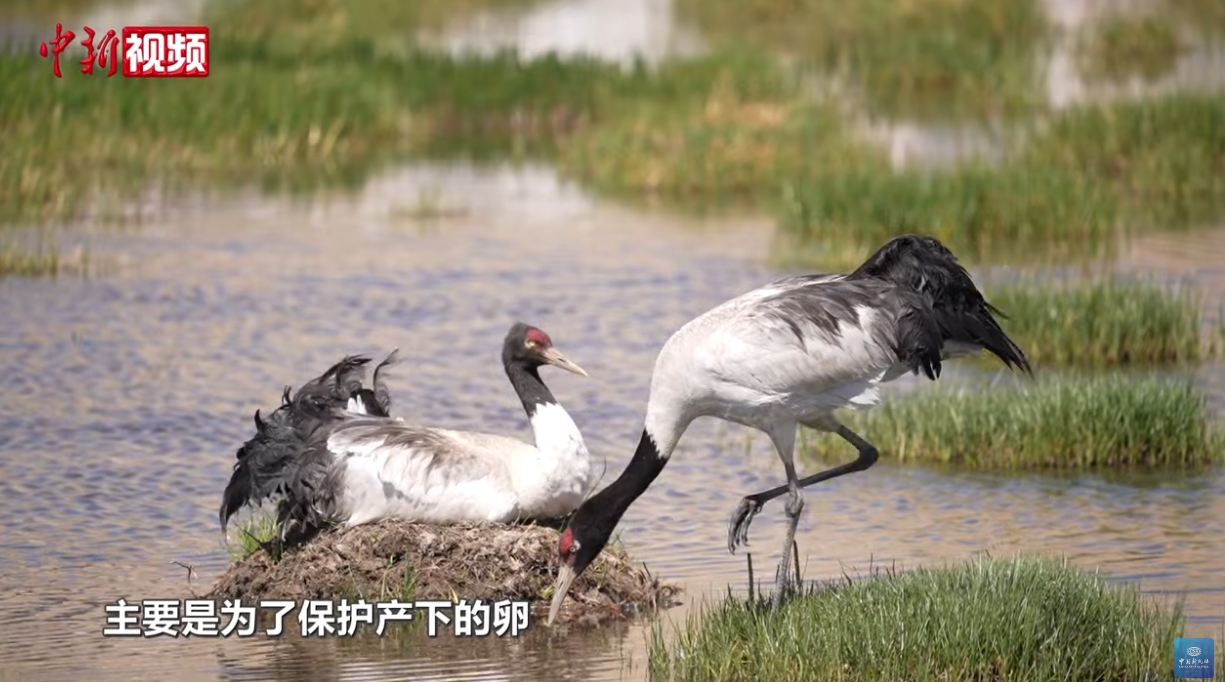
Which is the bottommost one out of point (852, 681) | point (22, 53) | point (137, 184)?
point (852, 681)

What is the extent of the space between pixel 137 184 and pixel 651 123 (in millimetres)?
5851

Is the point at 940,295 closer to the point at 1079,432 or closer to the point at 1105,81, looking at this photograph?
the point at 1079,432

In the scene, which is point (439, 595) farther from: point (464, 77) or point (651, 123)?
point (464, 77)

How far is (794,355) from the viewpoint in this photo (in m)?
9.29

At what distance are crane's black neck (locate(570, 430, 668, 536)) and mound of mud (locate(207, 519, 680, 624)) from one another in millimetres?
540

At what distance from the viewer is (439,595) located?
9586mm

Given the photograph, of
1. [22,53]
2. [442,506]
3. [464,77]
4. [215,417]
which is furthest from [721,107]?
[442,506]

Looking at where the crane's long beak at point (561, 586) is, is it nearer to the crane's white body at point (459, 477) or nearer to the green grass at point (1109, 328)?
the crane's white body at point (459, 477)

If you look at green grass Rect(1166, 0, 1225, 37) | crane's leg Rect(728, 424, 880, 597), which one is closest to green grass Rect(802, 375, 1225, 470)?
crane's leg Rect(728, 424, 880, 597)

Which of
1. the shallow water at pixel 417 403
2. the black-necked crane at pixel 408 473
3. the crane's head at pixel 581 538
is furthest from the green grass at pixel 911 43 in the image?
the crane's head at pixel 581 538

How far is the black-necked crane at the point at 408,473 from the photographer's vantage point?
32.3 ft

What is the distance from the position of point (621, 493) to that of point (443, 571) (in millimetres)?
954

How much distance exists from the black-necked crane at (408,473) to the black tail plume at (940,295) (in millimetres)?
1704

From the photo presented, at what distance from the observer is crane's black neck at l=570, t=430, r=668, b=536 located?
9156mm
